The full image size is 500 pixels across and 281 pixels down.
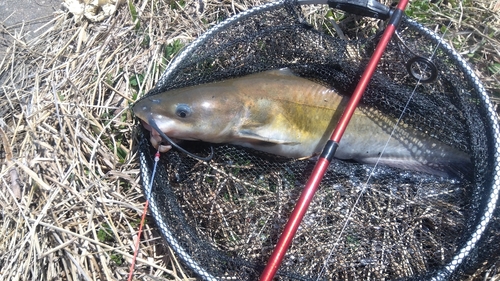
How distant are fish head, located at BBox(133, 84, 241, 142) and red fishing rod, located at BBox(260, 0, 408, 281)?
540 millimetres

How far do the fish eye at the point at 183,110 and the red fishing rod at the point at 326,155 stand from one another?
66 cm

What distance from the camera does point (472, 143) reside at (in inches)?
90.3

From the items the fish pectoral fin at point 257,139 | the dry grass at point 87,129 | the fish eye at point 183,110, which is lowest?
the dry grass at point 87,129

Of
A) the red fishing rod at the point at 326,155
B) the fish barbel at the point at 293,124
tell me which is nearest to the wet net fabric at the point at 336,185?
the fish barbel at the point at 293,124

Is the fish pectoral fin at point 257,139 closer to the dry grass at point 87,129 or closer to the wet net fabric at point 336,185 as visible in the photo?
the wet net fabric at point 336,185

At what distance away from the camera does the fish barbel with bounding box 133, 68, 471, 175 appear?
7.61 feet

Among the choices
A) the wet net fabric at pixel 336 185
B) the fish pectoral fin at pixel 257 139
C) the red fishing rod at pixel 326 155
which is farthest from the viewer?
the fish pectoral fin at pixel 257 139

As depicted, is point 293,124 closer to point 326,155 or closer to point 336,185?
point 336,185

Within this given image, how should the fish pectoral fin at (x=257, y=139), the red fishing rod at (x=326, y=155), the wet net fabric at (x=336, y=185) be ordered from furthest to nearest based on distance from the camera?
the fish pectoral fin at (x=257, y=139) → the wet net fabric at (x=336, y=185) → the red fishing rod at (x=326, y=155)

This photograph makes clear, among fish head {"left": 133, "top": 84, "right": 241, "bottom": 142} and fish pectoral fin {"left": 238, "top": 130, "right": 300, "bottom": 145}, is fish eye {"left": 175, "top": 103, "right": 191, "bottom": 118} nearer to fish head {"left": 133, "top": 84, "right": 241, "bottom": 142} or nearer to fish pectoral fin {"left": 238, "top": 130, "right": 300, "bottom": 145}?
fish head {"left": 133, "top": 84, "right": 241, "bottom": 142}

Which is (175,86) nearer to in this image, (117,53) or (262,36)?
(262,36)

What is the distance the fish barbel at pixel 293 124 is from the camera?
2.32 metres

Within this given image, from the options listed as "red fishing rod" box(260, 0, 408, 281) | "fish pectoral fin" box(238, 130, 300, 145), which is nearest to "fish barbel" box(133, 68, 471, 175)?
"fish pectoral fin" box(238, 130, 300, 145)

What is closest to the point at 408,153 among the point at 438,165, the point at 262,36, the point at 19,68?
the point at 438,165
